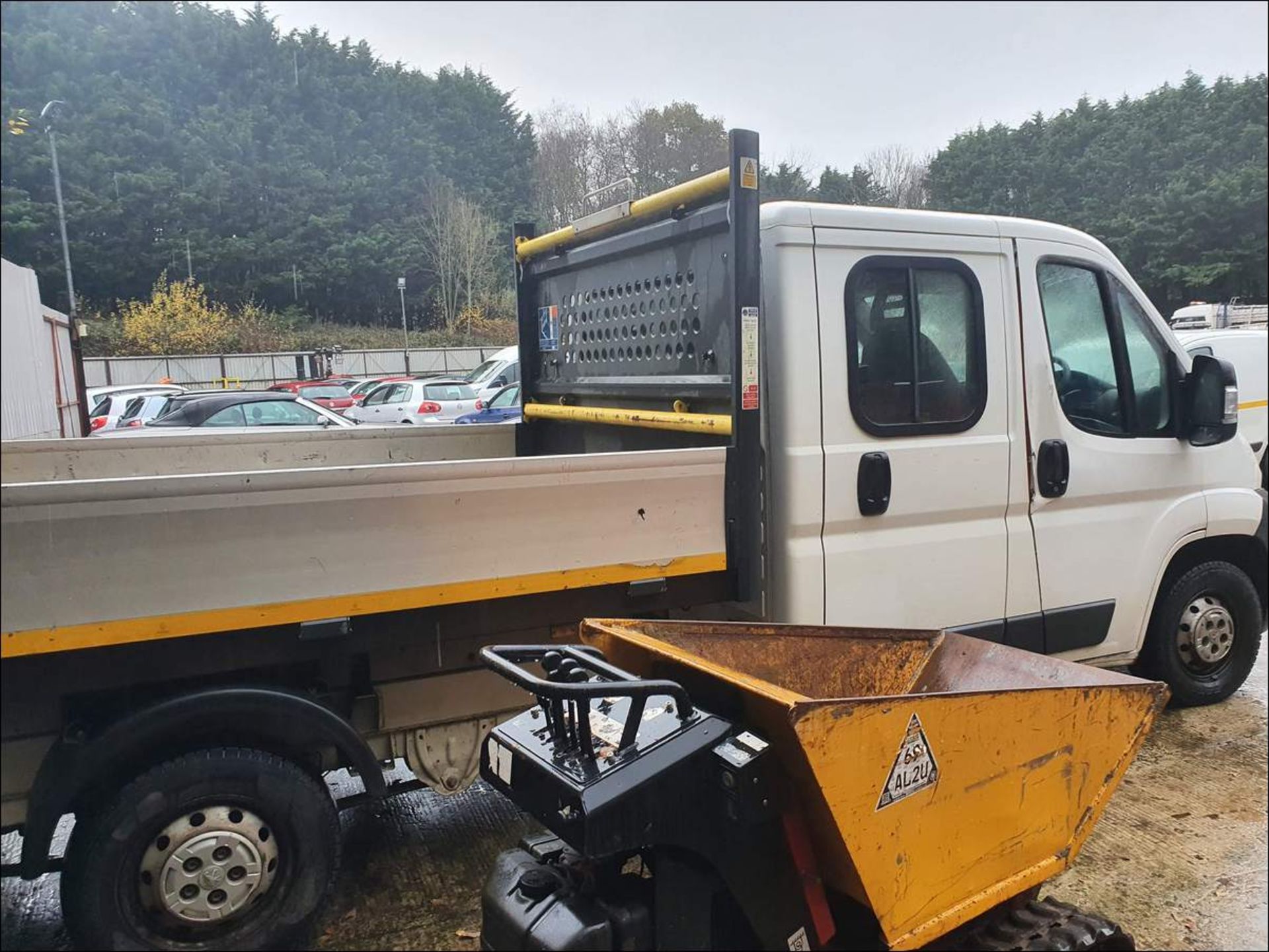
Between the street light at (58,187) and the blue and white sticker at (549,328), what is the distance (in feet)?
16.3

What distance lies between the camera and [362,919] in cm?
306

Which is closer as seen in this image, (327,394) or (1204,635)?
(1204,635)

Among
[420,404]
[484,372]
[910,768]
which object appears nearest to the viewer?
[910,768]

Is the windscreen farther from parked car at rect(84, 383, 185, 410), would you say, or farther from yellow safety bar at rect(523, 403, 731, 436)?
yellow safety bar at rect(523, 403, 731, 436)

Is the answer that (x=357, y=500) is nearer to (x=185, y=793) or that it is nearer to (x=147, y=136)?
(x=185, y=793)

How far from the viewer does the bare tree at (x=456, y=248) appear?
30.9 metres

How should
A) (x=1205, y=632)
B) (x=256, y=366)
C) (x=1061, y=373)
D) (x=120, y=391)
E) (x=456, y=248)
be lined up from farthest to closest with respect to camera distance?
(x=456, y=248) < (x=256, y=366) < (x=120, y=391) < (x=1205, y=632) < (x=1061, y=373)

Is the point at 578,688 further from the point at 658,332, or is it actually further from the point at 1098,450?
the point at 1098,450

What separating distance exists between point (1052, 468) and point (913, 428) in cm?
83

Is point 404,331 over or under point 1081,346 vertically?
over

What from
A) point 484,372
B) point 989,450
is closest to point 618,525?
point 989,450

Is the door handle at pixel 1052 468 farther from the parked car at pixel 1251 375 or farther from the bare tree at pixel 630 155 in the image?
the parked car at pixel 1251 375

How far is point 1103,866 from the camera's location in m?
3.36

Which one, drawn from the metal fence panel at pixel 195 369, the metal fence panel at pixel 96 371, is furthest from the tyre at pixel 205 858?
the metal fence panel at pixel 195 369
